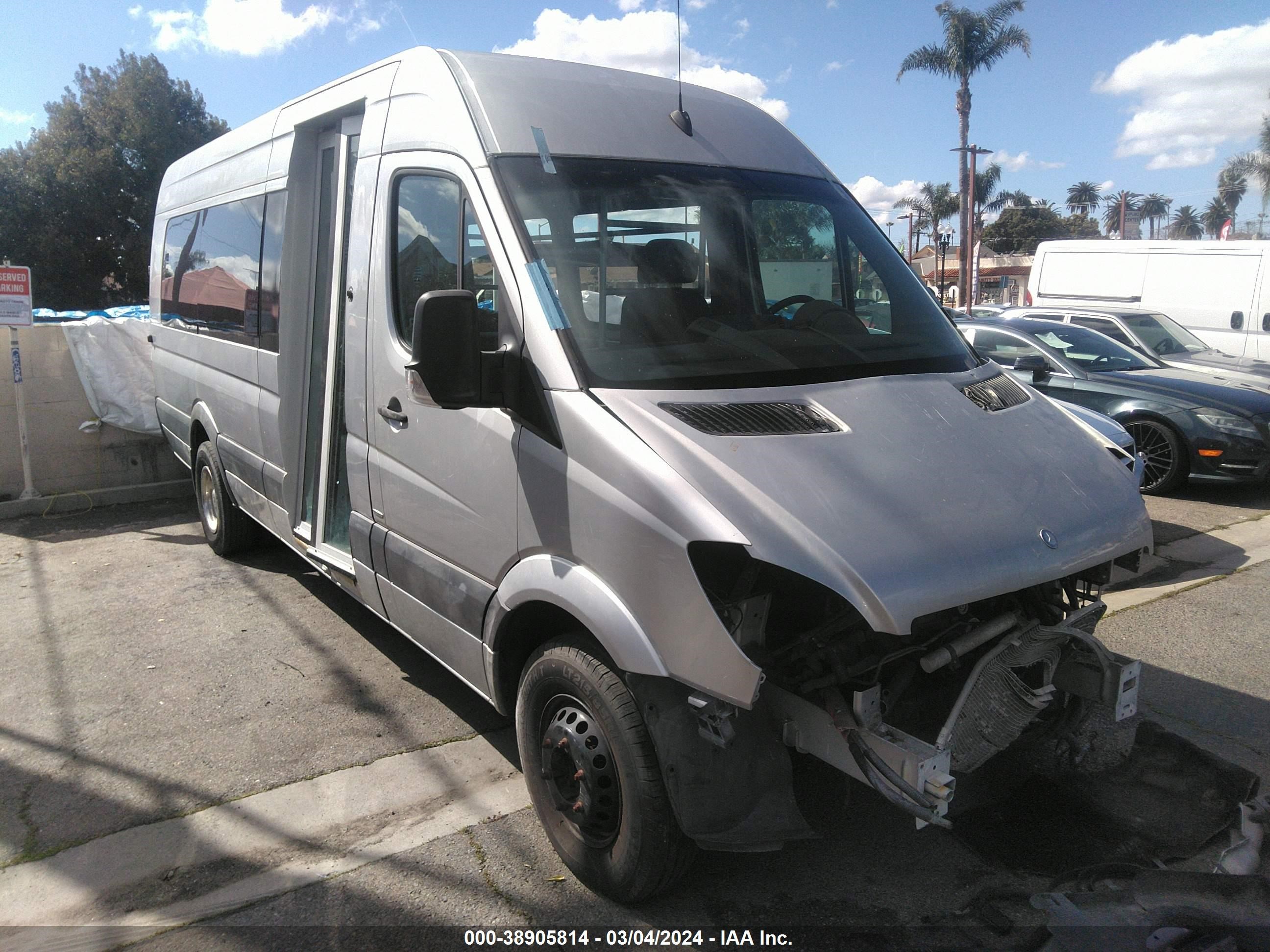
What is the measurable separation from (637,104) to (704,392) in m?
1.48

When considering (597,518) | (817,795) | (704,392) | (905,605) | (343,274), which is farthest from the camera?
(343,274)

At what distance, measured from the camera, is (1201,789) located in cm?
357

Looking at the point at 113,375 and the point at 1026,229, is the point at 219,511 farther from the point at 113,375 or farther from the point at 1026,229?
the point at 1026,229

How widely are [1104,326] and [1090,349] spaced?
139 centimetres

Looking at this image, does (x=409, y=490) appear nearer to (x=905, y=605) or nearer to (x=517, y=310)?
(x=517, y=310)

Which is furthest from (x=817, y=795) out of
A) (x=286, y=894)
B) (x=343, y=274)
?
(x=343, y=274)

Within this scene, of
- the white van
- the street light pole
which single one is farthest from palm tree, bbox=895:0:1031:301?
the white van

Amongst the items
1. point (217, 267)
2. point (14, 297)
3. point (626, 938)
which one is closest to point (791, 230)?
point (626, 938)

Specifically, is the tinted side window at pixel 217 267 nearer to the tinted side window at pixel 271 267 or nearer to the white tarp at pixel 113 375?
the tinted side window at pixel 271 267

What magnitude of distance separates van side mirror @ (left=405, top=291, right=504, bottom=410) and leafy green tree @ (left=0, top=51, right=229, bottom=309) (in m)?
37.4

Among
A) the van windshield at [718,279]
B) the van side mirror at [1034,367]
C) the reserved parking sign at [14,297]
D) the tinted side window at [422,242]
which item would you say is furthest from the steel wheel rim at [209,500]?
the van side mirror at [1034,367]

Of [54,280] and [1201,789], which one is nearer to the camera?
[1201,789]

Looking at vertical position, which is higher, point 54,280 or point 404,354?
point 54,280

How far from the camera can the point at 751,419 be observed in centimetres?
278
